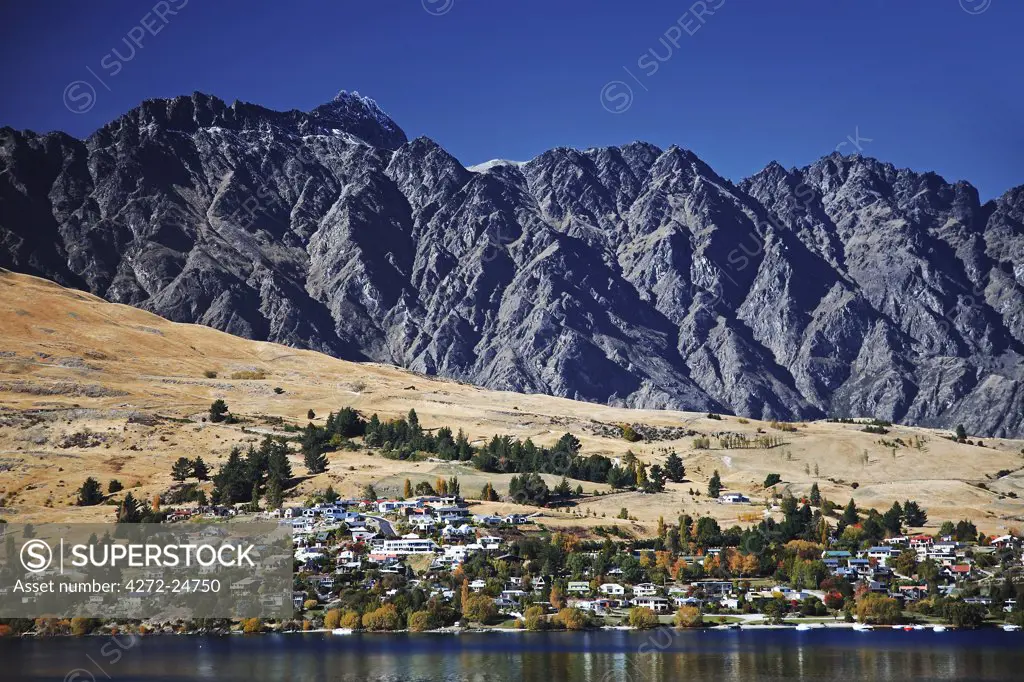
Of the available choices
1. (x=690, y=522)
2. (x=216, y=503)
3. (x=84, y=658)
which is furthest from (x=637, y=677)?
(x=216, y=503)

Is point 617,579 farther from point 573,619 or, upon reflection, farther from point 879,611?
point 879,611

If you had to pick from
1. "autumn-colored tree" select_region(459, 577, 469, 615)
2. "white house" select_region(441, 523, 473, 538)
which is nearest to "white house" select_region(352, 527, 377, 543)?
"white house" select_region(441, 523, 473, 538)

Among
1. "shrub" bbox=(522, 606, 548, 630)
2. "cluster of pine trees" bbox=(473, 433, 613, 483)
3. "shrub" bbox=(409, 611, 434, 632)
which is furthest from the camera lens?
"cluster of pine trees" bbox=(473, 433, 613, 483)

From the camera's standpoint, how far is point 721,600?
123 metres

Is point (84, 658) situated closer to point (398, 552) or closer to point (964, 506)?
point (398, 552)

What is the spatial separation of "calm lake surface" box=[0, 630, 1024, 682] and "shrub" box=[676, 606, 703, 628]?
217cm

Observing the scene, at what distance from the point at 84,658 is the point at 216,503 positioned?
49.0 metres

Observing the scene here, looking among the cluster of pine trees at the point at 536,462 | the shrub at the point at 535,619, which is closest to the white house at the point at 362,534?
the shrub at the point at 535,619
